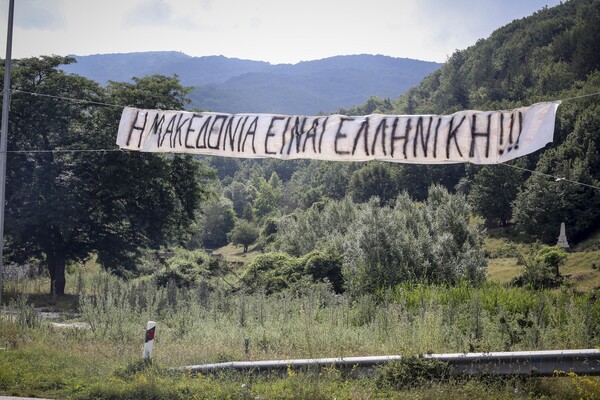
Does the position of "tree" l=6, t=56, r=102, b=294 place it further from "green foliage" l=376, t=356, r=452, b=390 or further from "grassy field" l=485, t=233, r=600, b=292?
"grassy field" l=485, t=233, r=600, b=292

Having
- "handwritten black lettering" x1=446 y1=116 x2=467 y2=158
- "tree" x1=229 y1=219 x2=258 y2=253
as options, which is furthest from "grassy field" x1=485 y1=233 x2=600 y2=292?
"tree" x1=229 y1=219 x2=258 y2=253

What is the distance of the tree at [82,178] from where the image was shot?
27.4 m

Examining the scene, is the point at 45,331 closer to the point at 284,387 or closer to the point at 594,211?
the point at 284,387

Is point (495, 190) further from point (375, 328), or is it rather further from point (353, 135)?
point (353, 135)

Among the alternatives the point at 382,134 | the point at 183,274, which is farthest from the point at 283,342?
the point at 183,274

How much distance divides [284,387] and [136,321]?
21.6 ft

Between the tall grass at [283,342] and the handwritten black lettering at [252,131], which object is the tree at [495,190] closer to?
the tall grass at [283,342]

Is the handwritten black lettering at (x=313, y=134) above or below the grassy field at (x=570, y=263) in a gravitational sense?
above

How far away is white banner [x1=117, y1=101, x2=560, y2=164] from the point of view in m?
9.91

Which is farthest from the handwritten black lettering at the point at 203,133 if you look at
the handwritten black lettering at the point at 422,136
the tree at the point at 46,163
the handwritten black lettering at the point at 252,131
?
the tree at the point at 46,163

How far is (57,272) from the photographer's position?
97.4 ft

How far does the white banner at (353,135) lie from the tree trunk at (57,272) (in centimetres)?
1885

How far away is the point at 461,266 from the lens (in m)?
24.4

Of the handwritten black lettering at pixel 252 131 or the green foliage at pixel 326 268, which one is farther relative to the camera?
the green foliage at pixel 326 268
